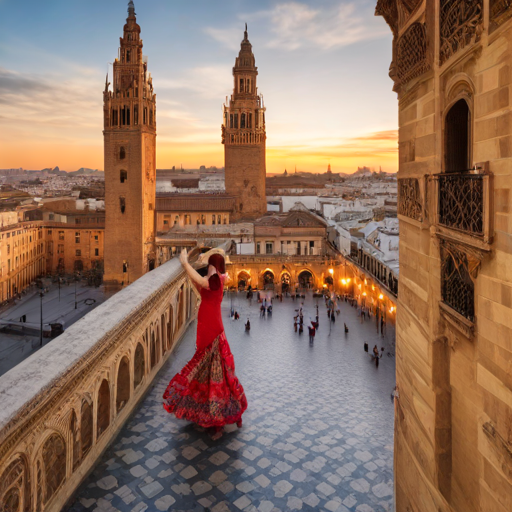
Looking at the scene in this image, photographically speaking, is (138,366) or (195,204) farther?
(195,204)

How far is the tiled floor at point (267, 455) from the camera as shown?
6664 mm

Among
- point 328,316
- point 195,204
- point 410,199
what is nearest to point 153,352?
point 410,199

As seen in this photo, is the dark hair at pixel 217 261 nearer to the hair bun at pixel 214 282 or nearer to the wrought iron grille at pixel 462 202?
the hair bun at pixel 214 282

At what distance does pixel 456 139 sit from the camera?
3.94 metres

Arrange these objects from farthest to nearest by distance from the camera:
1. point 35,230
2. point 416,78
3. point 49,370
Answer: point 35,230 < point 49,370 < point 416,78

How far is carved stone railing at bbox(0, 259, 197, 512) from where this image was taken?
17.3 feet

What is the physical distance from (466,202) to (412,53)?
198 centimetres

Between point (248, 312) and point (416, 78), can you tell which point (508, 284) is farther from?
point (248, 312)

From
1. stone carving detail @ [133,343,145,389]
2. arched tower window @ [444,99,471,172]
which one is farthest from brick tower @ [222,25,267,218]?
arched tower window @ [444,99,471,172]

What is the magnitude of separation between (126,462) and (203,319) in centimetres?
264

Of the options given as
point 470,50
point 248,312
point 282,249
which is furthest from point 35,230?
point 470,50

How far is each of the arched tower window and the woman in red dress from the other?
557cm

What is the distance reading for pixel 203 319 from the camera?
8.99 meters

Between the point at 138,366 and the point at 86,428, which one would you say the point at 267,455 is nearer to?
the point at 86,428
